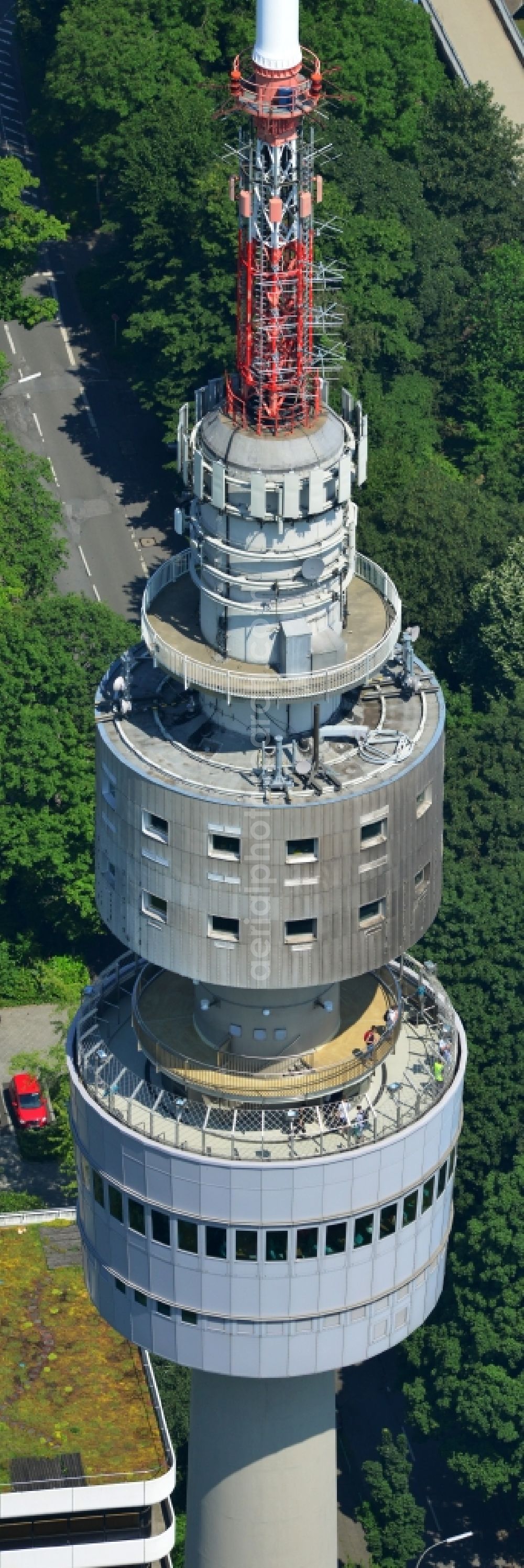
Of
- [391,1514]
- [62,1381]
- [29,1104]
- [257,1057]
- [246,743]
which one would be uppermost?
[246,743]

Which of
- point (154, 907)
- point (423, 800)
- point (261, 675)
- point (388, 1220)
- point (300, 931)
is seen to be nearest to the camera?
point (261, 675)

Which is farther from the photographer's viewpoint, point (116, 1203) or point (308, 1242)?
point (116, 1203)

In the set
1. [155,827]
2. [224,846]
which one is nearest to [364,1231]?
[224,846]

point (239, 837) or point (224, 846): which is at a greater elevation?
point (239, 837)

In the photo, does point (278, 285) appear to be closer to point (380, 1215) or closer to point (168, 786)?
point (168, 786)

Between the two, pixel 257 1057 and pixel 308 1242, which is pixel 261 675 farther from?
pixel 308 1242

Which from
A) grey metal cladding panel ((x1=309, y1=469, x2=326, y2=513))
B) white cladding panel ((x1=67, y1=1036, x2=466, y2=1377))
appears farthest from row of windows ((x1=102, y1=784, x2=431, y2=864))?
white cladding panel ((x1=67, y1=1036, x2=466, y2=1377))
